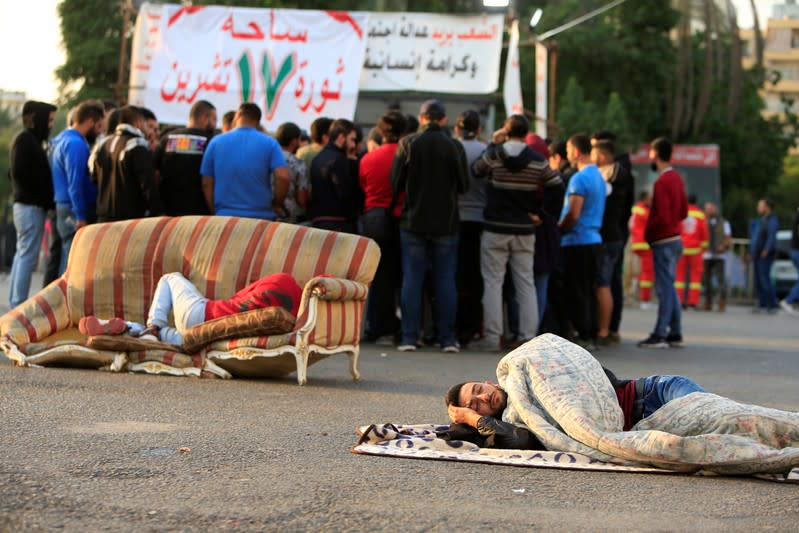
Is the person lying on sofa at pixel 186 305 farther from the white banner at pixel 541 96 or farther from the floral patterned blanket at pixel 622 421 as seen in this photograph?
the white banner at pixel 541 96

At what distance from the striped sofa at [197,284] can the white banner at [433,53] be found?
33.0ft

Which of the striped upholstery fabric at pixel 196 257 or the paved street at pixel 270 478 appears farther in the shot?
the striped upholstery fabric at pixel 196 257

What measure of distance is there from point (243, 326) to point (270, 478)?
3.34 m

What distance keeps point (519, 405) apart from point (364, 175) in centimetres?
625

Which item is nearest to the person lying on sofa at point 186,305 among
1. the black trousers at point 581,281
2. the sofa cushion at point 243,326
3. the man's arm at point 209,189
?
the sofa cushion at point 243,326

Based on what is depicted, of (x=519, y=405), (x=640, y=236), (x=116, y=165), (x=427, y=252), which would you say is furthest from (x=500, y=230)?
(x=640, y=236)

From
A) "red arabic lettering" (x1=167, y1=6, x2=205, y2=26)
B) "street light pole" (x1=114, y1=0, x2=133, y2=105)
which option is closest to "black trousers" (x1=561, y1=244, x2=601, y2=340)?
A: "red arabic lettering" (x1=167, y1=6, x2=205, y2=26)

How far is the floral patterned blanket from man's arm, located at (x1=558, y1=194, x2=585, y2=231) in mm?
6306

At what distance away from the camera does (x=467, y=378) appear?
9.73 meters

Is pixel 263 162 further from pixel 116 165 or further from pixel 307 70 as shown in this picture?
pixel 307 70

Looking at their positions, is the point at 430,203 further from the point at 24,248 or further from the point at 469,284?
the point at 24,248

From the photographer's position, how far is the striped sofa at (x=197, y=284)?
8.74 meters

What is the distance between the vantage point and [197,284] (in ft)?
31.3

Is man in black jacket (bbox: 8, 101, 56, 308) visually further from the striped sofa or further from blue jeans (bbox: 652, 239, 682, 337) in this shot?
blue jeans (bbox: 652, 239, 682, 337)
